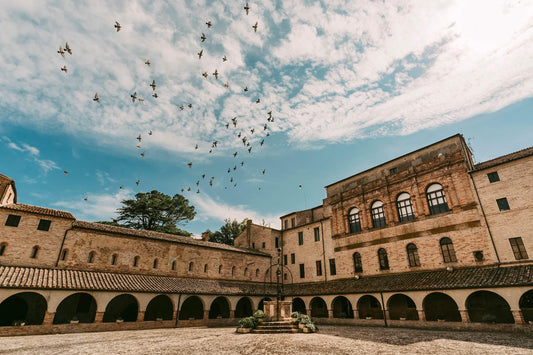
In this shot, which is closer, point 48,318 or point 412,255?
point 48,318

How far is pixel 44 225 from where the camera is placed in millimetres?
20172

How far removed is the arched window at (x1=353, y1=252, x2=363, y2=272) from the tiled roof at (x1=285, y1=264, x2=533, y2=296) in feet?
3.00

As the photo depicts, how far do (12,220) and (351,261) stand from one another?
1131 inches

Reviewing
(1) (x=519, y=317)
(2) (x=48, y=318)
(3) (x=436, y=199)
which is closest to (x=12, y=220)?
(2) (x=48, y=318)

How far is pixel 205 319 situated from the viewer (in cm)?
2352

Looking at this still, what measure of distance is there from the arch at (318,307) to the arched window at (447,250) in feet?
41.7

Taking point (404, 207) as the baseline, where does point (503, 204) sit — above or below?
below

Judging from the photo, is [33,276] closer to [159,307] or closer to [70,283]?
[70,283]

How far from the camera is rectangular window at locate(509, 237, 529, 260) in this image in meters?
16.7

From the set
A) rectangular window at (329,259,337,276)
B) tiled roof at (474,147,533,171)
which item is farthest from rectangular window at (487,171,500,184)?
rectangular window at (329,259,337,276)

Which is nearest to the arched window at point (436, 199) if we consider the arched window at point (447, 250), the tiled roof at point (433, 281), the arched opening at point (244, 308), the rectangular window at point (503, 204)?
the arched window at point (447, 250)

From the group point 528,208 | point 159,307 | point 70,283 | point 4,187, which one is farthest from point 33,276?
point 528,208

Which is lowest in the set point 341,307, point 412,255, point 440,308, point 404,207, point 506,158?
point 341,307

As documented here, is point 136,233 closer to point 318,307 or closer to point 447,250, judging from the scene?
point 318,307
